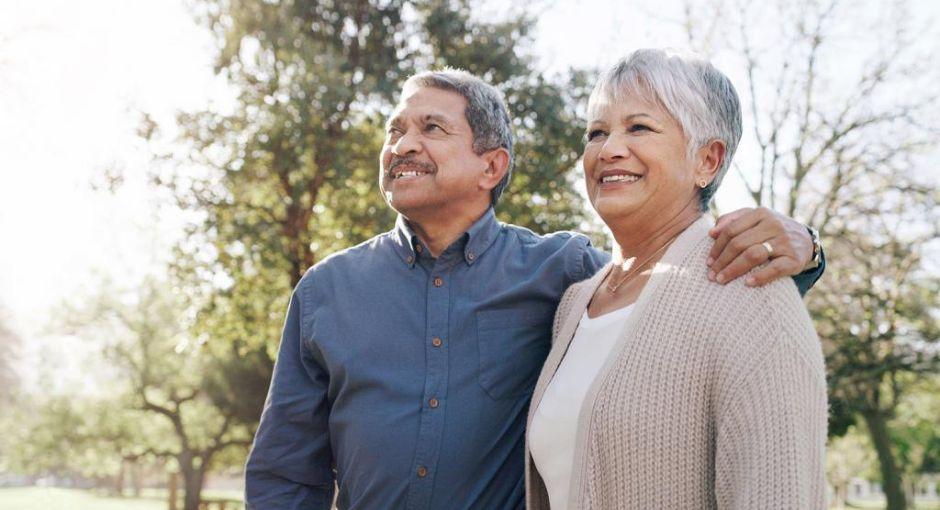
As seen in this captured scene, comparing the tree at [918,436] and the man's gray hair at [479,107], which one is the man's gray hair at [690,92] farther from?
the tree at [918,436]

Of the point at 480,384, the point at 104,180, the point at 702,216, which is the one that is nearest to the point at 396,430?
the point at 480,384

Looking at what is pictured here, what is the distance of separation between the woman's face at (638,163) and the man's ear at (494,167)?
714 millimetres

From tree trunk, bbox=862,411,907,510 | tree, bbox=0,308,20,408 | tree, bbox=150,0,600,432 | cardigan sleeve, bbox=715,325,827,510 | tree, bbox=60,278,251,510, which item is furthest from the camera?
tree, bbox=0,308,20,408

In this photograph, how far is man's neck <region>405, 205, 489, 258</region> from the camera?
9.57 ft

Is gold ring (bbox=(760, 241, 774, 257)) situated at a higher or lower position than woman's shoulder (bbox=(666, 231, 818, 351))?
higher

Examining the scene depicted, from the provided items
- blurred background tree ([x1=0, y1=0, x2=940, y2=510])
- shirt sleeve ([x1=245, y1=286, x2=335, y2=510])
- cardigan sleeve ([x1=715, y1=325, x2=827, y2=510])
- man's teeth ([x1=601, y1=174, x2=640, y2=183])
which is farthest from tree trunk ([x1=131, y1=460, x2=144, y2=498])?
cardigan sleeve ([x1=715, y1=325, x2=827, y2=510])

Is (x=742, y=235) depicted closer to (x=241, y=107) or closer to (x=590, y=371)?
(x=590, y=371)

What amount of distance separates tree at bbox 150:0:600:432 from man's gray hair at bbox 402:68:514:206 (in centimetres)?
817

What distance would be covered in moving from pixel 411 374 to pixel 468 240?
0.49 metres

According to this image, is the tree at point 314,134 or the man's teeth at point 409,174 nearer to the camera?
the man's teeth at point 409,174

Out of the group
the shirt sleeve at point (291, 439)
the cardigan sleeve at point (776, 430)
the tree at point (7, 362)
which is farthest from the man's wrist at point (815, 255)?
the tree at point (7, 362)

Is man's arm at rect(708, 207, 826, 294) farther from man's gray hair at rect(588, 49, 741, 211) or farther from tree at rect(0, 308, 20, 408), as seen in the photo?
tree at rect(0, 308, 20, 408)

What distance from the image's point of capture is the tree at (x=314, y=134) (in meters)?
11.5

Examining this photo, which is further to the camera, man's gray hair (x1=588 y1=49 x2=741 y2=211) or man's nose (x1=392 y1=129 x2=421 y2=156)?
man's nose (x1=392 y1=129 x2=421 y2=156)
